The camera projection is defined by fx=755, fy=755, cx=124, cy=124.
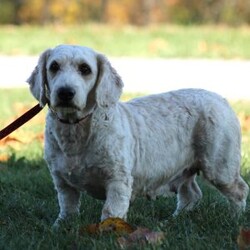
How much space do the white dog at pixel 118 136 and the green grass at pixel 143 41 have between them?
10715 millimetres

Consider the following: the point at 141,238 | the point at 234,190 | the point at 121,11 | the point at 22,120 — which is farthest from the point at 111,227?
the point at 121,11

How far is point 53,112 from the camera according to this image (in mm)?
4832

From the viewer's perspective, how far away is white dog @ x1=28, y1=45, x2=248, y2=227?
4688mm

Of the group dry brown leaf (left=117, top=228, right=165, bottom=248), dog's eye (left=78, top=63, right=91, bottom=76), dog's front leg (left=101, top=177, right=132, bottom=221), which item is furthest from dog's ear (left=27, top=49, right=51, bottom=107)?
dry brown leaf (left=117, top=228, right=165, bottom=248)

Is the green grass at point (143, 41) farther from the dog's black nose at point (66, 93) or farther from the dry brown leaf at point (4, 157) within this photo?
the dog's black nose at point (66, 93)

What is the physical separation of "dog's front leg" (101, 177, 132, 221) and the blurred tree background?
42614 mm

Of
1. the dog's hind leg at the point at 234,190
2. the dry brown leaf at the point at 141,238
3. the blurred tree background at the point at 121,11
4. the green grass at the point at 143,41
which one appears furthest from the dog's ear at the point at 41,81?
the blurred tree background at the point at 121,11

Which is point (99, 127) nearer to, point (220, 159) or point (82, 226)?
point (82, 226)

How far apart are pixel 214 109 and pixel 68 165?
1270 mm

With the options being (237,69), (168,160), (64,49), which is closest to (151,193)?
(168,160)

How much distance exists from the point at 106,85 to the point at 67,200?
0.86 m

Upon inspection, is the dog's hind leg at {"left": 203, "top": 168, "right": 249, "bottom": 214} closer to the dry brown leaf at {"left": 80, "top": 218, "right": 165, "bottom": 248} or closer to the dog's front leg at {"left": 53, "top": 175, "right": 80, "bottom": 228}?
the dog's front leg at {"left": 53, "top": 175, "right": 80, "bottom": 228}

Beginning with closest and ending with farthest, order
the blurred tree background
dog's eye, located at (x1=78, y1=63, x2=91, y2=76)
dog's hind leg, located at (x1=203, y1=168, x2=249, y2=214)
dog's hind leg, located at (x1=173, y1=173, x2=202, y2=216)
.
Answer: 1. dog's eye, located at (x1=78, y1=63, x2=91, y2=76)
2. dog's hind leg, located at (x1=203, y1=168, x2=249, y2=214)
3. dog's hind leg, located at (x1=173, y1=173, x2=202, y2=216)
4. the blurred tree background

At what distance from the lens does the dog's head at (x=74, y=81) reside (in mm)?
4520
